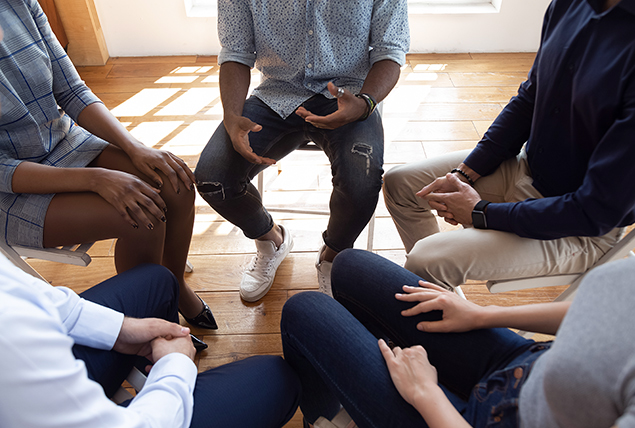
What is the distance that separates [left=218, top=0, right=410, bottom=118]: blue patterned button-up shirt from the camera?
1.34 metres

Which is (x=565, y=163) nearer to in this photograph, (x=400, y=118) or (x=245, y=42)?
(x=245, y=42)

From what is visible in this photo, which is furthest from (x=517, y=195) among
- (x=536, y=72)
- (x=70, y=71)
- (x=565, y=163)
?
(x=70, y=71)

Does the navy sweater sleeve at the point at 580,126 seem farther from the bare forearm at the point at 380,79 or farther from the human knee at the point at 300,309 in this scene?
the human knee at the point at 300,309

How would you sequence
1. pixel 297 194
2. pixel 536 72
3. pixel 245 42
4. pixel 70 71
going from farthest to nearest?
pixel 297 194
pixel 245 42
pixel 70 71
pixel 536 72

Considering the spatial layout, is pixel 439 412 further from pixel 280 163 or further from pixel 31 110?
pixel 280 163

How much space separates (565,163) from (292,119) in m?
0.86

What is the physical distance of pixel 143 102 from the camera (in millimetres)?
2602

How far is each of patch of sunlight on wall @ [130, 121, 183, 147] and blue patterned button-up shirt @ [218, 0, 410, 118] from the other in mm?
1074

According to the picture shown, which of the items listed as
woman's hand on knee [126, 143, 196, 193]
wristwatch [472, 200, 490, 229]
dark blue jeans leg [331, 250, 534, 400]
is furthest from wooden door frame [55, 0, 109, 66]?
wristwatch [472, 200, 490, 229]

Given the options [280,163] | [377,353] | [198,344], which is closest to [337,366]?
[377,353]

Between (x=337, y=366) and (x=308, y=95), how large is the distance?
3.19 ft

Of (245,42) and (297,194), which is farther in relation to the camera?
(297,194)

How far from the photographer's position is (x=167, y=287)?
1080 mm

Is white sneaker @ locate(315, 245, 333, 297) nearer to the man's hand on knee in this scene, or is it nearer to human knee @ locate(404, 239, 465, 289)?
human knee @ locate(404, 239, 465, 289)
